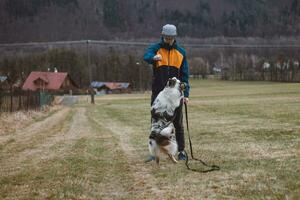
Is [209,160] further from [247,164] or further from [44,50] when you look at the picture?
[44,50]

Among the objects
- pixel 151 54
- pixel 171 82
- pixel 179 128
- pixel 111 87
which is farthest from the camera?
pixel 111 87

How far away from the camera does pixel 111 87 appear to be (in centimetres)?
13625

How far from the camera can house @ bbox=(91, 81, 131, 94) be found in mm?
132750

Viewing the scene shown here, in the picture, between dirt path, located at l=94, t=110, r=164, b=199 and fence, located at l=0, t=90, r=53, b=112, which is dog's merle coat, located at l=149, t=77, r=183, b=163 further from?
fence, located at l=0, t=90, r=53, b=112

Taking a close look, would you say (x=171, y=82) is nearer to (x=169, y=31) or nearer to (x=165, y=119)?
(x=165, y=119)

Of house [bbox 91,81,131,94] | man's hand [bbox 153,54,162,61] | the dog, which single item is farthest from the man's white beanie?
house [bbox 91,81,131,94]

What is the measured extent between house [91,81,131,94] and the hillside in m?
15.4

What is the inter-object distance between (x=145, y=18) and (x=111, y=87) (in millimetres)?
47217

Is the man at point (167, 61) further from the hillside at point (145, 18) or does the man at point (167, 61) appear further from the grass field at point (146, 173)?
the hillside at point (145, 18)

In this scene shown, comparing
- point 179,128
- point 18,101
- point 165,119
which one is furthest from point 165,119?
point 18,101

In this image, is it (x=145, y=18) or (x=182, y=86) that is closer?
(x=182, y=86)

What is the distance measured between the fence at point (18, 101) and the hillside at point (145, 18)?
9185cm

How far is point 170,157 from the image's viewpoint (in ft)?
29.6

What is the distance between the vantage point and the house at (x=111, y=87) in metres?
133
